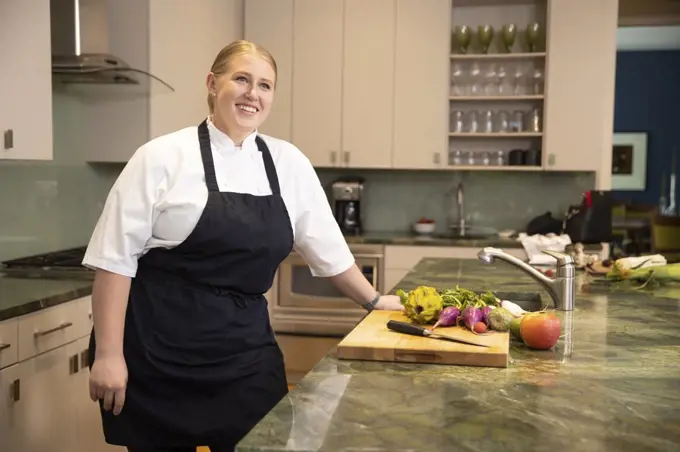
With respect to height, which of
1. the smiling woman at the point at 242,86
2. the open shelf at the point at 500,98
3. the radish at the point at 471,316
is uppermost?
the open shelf at the point at 500,98

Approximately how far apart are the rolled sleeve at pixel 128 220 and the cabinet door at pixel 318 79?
3137mm

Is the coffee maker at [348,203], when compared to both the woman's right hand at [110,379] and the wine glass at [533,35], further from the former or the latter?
the woman's right hand at [110,379]

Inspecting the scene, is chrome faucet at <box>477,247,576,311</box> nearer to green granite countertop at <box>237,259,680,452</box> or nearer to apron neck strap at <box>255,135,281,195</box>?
green granite countertop at <box>237,259,680,452</box>

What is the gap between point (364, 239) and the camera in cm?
467

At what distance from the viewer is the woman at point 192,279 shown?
5.92 ft

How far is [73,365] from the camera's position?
270cm

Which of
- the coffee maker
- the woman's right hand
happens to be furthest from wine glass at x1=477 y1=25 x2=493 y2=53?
the woman's right hand

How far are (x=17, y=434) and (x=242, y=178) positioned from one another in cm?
115

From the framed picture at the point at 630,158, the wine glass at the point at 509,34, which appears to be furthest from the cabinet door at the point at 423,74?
the framed picture at the point at 630,158

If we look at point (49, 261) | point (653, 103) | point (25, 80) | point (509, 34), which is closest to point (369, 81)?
point (509, 34)

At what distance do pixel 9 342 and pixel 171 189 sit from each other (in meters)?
0.88

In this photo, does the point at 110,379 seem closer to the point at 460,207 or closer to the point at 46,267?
the point at 46,267

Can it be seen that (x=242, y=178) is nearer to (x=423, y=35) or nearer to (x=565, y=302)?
(x=565, y=302)

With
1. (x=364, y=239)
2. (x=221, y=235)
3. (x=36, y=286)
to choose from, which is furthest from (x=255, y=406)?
(x=364, y=239)
